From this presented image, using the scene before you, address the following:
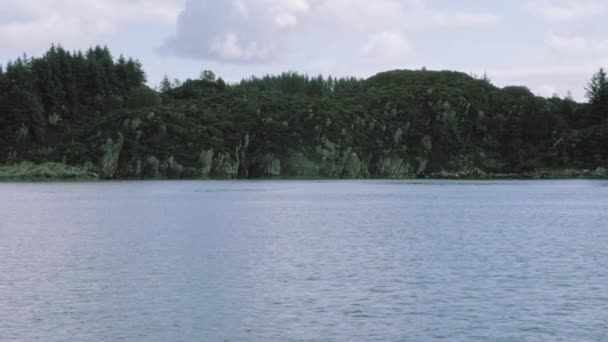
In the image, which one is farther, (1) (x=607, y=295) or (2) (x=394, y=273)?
(2) (x=394, y=273)

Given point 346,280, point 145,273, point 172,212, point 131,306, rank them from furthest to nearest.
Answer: point 172,212
point 145,273
point 346,280
point 131,306

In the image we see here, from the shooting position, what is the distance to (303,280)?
48125 millimetres

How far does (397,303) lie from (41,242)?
1696 inches

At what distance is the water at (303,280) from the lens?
34219 mm

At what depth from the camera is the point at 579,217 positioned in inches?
4176

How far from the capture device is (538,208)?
5037 inches

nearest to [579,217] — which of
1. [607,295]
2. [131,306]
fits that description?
[607,295]

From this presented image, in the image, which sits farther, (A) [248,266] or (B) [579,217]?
(B) [579,217]

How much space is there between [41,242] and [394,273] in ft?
121

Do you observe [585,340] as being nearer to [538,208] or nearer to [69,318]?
[69,318]

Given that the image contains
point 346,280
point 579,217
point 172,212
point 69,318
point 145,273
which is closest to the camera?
point 69,318

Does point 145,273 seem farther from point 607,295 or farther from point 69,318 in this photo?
point 607,295

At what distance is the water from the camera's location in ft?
112

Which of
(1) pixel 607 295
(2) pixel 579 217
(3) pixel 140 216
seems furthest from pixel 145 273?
(2) pixel 579 217
